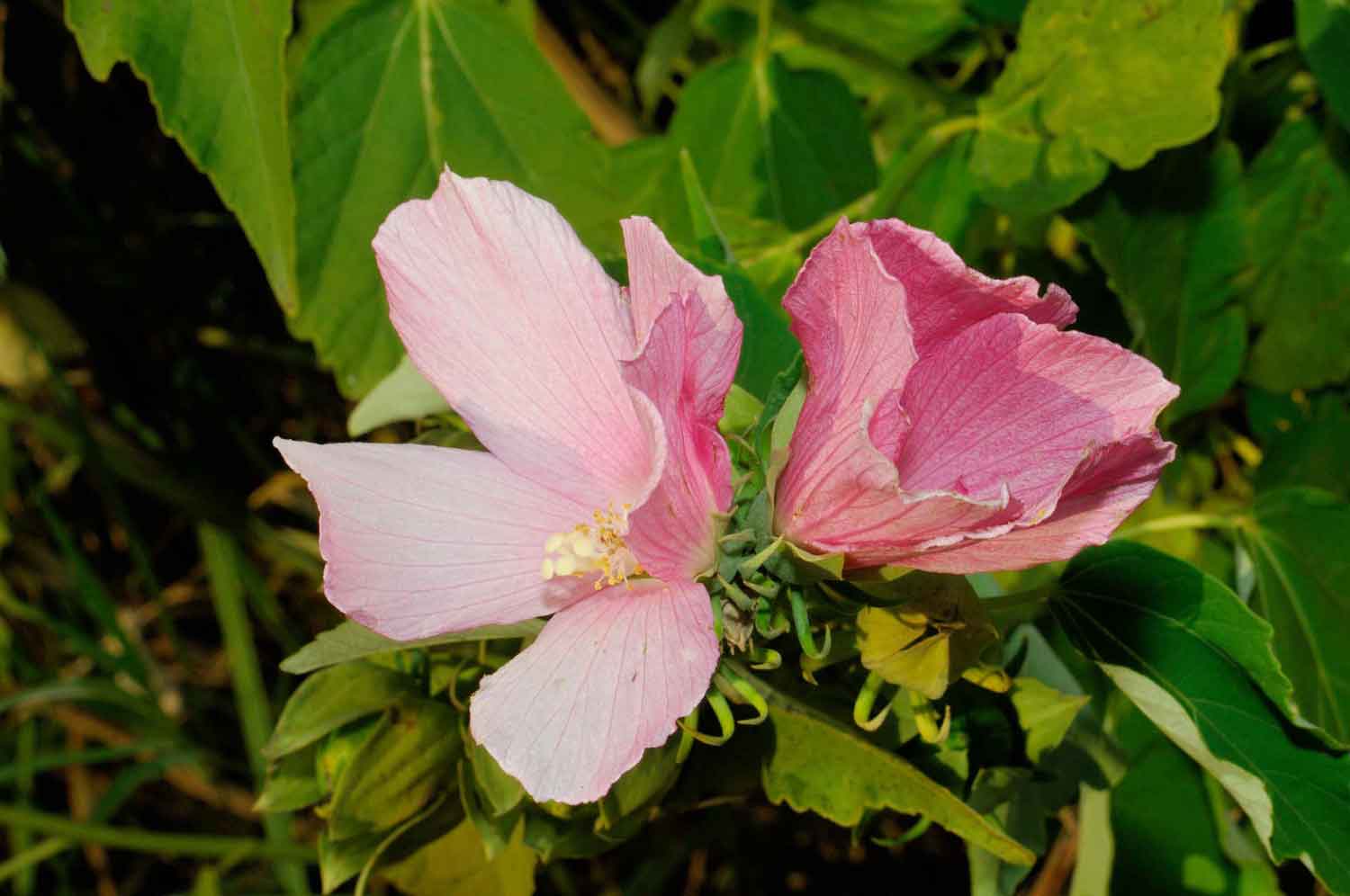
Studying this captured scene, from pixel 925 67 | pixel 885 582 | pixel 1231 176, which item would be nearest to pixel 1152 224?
pixel 1231 176

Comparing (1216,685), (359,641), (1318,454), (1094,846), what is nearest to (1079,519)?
(1216,685)

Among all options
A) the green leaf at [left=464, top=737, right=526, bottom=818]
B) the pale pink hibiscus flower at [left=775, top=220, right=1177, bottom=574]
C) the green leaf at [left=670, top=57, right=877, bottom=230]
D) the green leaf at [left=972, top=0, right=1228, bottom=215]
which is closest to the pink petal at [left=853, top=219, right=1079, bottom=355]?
the pale pink hibiscus flower at [left=775, top=220, right=1177, bottom=574]

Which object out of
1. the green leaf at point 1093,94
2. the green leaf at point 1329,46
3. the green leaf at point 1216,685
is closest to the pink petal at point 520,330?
the green leaf at point 1216,685

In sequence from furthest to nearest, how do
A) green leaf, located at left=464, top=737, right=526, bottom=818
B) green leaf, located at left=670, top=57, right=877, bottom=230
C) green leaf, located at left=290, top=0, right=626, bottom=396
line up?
green leaf, located at left=670, top=57, right=877, bottom=230
green leaf, located at left=290, top=0, right=626, bottom=396
green leaf, located at left=464, top=737, right=526, bottom=818

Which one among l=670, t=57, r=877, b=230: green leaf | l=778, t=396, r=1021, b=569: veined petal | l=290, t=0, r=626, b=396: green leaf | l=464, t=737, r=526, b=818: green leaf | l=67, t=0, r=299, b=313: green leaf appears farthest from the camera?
l=670, t=57, r=877, b=230: green leaf

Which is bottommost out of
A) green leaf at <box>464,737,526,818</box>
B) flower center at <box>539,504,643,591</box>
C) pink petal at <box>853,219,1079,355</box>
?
green leaf at <box>464,737,526,818</box>

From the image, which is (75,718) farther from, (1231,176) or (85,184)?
(1231,176)

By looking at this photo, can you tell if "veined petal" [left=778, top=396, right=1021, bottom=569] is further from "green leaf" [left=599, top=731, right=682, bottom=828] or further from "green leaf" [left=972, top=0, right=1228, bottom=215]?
"green leaf" [left=972, top=0, right=1228, bottom=215]

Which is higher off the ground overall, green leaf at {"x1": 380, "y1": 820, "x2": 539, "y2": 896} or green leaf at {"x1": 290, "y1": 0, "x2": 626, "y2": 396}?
green leaf at {"x1": 290, "y1": 0, "x2": 626, "y2": 396}
